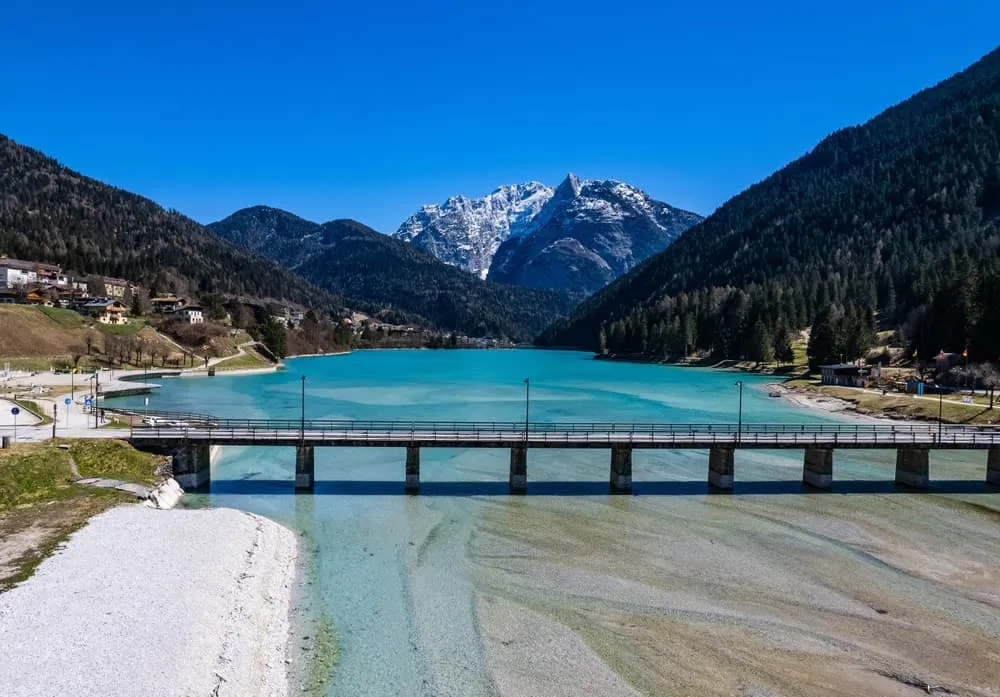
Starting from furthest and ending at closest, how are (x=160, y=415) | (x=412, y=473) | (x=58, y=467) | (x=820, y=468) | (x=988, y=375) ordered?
1. (x=988, y=375)
2. (x=160, y=415)
3. (x=820, y=468)
4. (x=412, y=473)
5. (x=58, y=467)

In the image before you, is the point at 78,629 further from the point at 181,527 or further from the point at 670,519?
the point at 670,519

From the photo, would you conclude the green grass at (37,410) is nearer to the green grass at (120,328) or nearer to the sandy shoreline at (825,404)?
the sandy shoreline at (825,404)

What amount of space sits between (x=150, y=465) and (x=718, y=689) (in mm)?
41839

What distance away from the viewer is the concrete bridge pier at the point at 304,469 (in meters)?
50.4

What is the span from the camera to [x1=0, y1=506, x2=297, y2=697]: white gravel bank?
20781mm

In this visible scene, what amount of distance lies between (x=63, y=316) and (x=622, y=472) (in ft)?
556

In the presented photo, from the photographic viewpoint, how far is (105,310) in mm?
188875

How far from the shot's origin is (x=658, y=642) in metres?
26.4

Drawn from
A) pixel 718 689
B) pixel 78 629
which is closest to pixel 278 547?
pixel 78 629

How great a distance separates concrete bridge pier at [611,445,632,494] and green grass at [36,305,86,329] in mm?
162998

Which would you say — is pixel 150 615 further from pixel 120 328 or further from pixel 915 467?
pixel 120 328

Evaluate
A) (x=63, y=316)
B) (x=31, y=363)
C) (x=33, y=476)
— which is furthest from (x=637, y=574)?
(x=63, y=316)

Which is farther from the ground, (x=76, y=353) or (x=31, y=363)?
(x=76, y=353)

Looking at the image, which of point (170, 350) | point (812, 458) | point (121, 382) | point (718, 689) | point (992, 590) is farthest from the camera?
point (170, 350)
